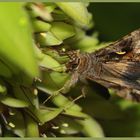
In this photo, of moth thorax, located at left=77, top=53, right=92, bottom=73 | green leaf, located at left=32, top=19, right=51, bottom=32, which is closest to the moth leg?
Answer: moth thorax, located at left=77, top=53, right=92, bottom=73

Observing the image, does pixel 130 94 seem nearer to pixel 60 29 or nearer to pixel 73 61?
pixel 73 61

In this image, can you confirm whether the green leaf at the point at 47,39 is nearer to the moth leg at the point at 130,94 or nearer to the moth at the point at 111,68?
the moth at the point at 111,68

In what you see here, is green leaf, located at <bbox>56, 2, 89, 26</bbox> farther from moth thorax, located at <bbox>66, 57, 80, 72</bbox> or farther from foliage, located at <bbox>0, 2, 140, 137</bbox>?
moth thorax, located at <bbox>66, 57, 80, 72</bbox>

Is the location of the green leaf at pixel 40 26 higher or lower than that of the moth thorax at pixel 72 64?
higher

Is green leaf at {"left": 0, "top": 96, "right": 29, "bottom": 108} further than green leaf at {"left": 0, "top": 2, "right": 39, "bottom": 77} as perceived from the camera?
Yes

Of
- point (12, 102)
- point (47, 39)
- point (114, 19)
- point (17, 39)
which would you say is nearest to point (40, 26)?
point (47, 39)

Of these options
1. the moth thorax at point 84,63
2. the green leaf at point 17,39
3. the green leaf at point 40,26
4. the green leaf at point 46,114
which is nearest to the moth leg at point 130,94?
the moth thorax at point 84,63

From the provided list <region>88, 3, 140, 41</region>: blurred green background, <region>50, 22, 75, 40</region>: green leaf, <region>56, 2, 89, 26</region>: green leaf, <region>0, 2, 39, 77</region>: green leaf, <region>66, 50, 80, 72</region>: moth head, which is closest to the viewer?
<region>0, 2, 39, 77</region>: green leaf
